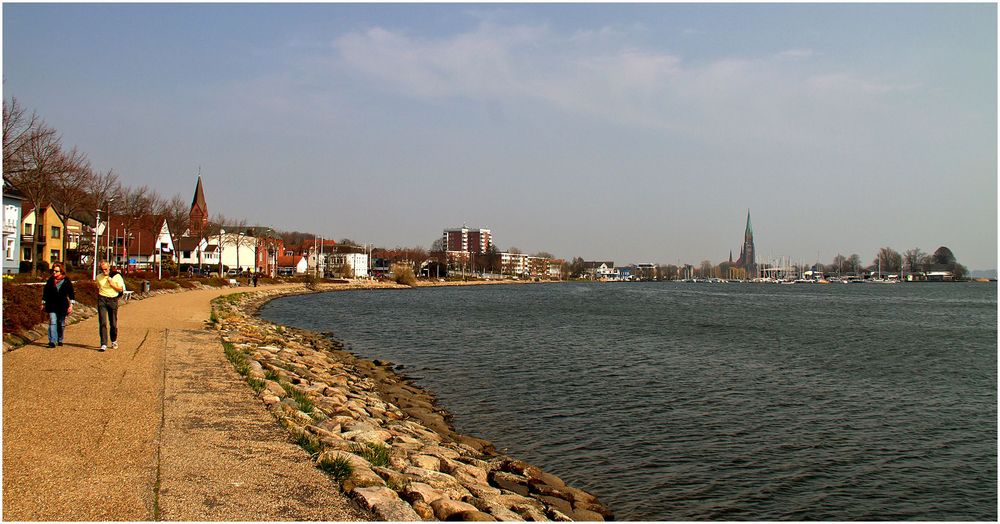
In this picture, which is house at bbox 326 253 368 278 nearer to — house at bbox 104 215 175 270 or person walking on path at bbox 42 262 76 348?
house at bbox 104 215 175 270

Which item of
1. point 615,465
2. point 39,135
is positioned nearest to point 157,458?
point 615,465

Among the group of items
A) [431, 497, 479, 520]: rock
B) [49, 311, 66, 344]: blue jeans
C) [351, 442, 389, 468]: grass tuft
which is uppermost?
[49, 311, 66, 344]: blue jeans

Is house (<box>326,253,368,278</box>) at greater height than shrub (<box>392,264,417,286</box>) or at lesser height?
greater

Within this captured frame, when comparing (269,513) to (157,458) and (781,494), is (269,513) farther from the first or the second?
(781,494)

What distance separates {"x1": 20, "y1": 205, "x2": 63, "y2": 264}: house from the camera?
58281 millimetres

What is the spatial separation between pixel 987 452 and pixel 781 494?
19.2ft

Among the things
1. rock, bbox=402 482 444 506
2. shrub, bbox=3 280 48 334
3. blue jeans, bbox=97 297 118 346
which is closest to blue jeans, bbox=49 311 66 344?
blue jeans, bbox=97 297 118 346

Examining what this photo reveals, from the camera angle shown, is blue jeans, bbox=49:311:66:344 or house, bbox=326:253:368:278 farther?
house, bbox=326:253:368:278

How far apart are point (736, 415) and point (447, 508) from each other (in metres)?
11.0

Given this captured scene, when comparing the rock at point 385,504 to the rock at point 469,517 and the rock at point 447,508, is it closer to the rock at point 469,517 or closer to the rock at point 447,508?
the rock at point 447,508

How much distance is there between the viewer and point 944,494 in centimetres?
1181

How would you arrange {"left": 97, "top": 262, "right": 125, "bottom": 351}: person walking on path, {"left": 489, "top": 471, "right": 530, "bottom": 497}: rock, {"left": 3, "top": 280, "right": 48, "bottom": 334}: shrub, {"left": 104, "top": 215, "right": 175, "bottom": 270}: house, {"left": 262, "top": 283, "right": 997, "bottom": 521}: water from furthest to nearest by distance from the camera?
{"left": 104, "top": 215, "right": 175, "bottom": 270}: house, {"left": 3, "top": 280, "right": 48, "bottom": 334}: shrub, {"left": 97, "top": 262, "right": 125, "bottom": 351}: person walking on path, {"left": 262, "top": 283, "right": 997, "bottom": 521}: water, {"left": 489, "top": 471, "right": 530, "bottom": 497}: rock

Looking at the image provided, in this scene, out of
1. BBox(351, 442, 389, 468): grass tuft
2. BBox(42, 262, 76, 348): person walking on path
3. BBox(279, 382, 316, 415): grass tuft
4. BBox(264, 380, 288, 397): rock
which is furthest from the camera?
BBox(42, 262, 76, 348): person walking on path

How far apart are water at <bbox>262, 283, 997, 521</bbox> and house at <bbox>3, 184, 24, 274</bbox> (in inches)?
1160
